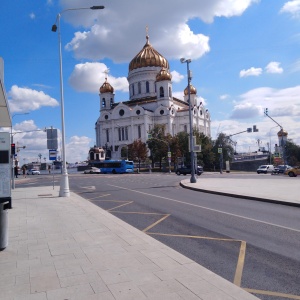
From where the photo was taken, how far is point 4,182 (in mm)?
6840

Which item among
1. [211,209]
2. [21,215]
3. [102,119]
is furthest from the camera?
[102,119]

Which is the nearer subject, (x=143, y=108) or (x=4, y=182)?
(x=4, y=182)

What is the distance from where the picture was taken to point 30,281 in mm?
4977

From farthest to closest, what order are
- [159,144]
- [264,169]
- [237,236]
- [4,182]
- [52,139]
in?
[159,144], [264,169], [52,139], [237,236], [4,182]

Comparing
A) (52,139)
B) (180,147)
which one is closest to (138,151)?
(180,147)

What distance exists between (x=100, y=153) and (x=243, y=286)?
A: 87.6 metres

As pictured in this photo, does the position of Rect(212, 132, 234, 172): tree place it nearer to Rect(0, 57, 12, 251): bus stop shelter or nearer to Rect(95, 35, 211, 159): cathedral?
Rect(95, 35, 211, 159): cathedral

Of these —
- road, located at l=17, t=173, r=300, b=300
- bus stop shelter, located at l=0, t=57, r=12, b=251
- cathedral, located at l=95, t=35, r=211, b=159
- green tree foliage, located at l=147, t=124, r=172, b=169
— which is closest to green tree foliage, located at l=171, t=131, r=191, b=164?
green tree foliage, located at l=147, t=124, r=172, b=169

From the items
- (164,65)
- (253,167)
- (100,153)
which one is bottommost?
(253,167)

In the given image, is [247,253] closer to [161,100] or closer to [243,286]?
[243,286]

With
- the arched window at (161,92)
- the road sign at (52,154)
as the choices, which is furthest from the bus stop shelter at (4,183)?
the arched window at (161,92)

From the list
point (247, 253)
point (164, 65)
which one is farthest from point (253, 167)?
point (247, 253)

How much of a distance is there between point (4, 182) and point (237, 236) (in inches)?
214

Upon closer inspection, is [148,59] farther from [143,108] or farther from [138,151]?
[138,151]
